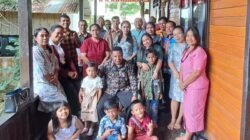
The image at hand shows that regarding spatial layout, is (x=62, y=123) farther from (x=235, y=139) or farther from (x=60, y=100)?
(x=235, y=139)

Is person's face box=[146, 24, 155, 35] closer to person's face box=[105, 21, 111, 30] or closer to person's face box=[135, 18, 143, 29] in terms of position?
person's face box=[135, 18, 143, 29]

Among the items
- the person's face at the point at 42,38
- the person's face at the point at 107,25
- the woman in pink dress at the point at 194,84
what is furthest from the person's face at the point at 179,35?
the person's face at the point at 107,25

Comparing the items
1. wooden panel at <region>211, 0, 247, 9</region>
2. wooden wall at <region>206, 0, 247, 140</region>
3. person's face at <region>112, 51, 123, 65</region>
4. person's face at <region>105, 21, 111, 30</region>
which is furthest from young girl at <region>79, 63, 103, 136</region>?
person's face at <region>105, 21, 111, 30</region>

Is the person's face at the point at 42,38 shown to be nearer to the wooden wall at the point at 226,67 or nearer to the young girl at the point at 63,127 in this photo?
the young girl at the point at 63,127

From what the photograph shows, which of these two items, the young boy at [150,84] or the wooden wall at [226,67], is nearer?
the wooden wall at [226,67]

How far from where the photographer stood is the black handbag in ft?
9.34

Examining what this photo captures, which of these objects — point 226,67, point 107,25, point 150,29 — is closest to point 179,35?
point 226,67

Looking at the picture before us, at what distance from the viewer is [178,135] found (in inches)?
156

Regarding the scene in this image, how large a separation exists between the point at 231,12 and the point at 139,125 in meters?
1.32

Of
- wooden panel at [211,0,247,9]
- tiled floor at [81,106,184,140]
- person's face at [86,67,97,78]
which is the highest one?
wooden panel at [211,0,247,9]

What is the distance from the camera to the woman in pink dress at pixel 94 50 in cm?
452

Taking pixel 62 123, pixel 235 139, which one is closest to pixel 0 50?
pixel 62 123

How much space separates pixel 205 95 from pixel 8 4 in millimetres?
3961

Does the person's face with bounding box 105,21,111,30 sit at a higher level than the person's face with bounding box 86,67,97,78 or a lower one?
higher
